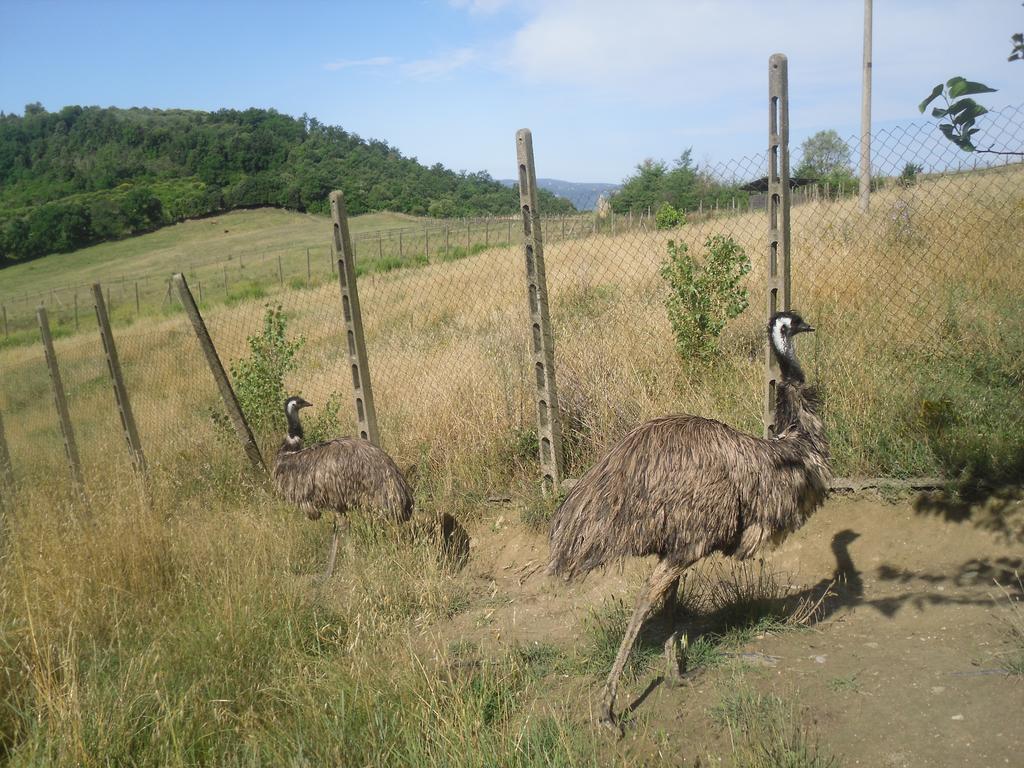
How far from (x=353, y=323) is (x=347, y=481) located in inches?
53.5

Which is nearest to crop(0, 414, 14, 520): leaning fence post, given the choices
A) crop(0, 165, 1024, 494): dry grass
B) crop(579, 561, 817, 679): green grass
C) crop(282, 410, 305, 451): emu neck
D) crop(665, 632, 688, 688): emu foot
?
crop(0, 165, 1024, 494): dry grass

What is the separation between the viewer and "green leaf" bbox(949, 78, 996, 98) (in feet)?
6.40

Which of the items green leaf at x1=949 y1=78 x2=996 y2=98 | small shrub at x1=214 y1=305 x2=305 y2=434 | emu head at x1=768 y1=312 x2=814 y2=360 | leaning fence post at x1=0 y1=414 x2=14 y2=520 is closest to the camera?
green leaf at x1=949 y1=78 x2=996 y2=98

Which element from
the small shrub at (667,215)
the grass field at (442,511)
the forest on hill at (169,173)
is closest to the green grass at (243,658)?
the grass field at (442,511)

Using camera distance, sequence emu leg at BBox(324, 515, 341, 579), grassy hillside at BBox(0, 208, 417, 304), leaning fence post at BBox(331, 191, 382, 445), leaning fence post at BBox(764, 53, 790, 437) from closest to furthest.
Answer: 1. leaning fence post at BBox(764, 53, 790, 437)
2. emu leg at BBox(324, 515, 341, 579)
3. leaning fence post at BBox(331, 191, 382, 445)
4. grassy hillside at BBox(0, 208, 417, 304)

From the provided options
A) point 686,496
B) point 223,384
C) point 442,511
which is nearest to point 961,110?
point 686,496

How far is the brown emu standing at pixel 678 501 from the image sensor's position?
3.87 meters

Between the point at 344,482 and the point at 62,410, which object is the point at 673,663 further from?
the point at 62,410

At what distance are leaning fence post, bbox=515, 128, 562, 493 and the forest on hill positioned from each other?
3588 centimetres

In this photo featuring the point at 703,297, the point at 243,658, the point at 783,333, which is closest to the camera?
the point at 243,658

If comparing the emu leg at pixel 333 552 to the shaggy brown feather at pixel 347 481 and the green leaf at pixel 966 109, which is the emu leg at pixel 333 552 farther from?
the green leaf at pixel 966 109

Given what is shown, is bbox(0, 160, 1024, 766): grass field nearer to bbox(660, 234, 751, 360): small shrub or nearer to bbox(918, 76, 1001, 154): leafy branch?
bbox(660, 234, 751, 360): small shrub

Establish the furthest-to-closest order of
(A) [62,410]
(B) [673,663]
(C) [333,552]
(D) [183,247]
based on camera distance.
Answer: (D) [183,247]
(A) [62,410]
(C) [333,552]
(B) [673,663]

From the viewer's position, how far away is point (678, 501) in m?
3.85
